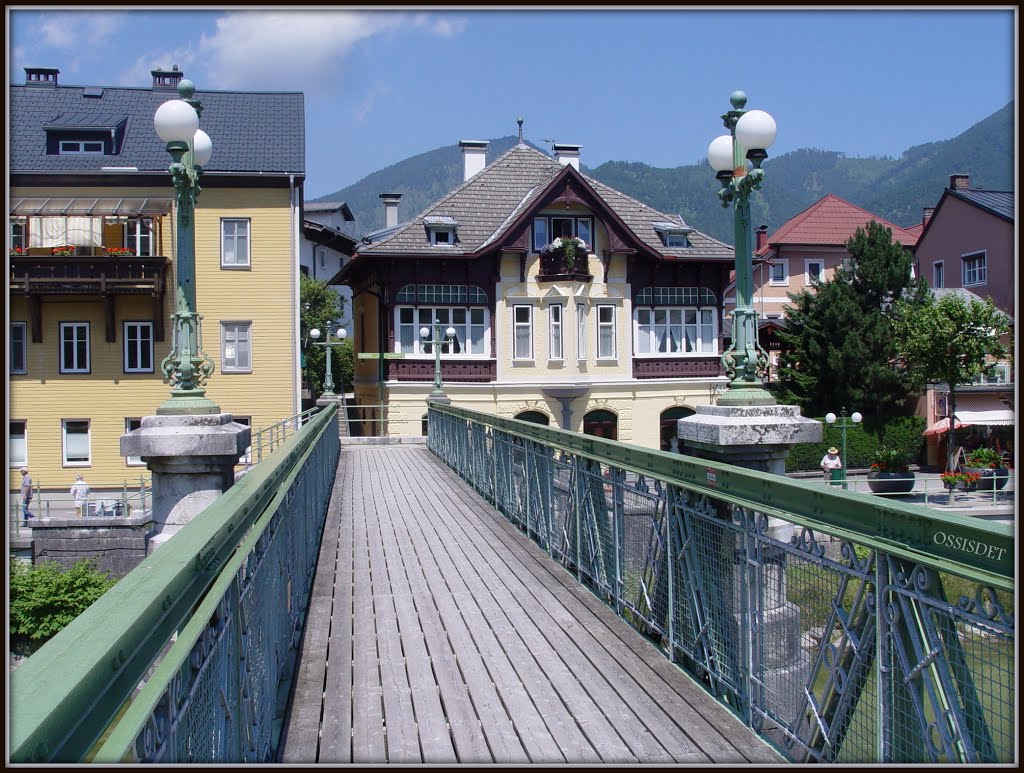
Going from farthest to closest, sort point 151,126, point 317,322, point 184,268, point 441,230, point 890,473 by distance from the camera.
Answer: point 317,322
point 441,230
point 151,126
point 890,473
point 184,268

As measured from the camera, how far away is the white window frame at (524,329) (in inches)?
1542

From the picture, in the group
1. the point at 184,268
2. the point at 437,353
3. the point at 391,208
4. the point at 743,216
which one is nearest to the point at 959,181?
the point at 391,208

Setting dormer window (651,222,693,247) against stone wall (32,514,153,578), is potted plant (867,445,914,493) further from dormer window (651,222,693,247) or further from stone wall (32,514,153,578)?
stone wall (32,514,153,578)

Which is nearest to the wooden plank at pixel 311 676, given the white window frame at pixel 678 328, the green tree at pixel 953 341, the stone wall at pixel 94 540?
the stone wall at pixel 94 540

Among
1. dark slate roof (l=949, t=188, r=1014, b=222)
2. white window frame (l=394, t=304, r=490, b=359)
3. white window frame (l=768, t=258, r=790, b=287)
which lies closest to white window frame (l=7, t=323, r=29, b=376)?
white window frame (l=394, t=304, r=490, b=359)

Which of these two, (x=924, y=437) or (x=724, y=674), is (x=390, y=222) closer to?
(x=924, y=437)

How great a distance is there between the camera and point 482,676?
5.23 m

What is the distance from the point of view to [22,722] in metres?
1.53

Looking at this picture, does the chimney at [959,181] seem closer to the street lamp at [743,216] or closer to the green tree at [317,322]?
the green tree at [317,322]

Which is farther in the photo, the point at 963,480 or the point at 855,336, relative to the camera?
the point at 855,336

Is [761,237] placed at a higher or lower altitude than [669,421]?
higher

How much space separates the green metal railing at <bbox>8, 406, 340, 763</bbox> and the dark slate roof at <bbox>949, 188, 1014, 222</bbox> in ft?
150

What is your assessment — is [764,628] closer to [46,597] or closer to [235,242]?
[46,597]

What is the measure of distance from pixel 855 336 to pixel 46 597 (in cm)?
3236
